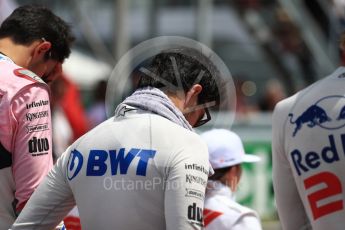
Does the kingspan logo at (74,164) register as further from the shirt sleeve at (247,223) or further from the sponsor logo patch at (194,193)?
the shirt sleeve at (247,223)

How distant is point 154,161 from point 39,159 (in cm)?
73

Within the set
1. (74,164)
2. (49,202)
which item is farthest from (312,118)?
(49,202)

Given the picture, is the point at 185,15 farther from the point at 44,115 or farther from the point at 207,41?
the point at 44,115

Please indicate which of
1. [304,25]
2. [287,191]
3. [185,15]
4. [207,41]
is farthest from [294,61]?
[287,191]

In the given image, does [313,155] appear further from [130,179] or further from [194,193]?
[130,179]

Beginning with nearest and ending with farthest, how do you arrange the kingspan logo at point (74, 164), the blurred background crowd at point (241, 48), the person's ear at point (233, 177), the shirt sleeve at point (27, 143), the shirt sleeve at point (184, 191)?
the shirt sleeve at point (184, 191) → the kingspan logo at point (74, 164) → the shirt sleeve at point (27, 143) → the person's ear at point (233, 177) → the blurred background crowd at point (241, 48)

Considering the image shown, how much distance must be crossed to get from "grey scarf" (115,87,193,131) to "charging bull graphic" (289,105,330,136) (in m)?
0.53

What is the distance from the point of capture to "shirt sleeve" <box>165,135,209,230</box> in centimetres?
298

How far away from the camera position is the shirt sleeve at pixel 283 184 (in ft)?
11.8

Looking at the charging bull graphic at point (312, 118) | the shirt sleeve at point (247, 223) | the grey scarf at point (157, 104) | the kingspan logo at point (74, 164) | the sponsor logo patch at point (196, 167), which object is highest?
the grey scarf at point (157, 104)

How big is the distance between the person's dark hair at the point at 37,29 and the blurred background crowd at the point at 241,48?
3.21 m

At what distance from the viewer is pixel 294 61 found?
13.0m

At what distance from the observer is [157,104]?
10.5 ft

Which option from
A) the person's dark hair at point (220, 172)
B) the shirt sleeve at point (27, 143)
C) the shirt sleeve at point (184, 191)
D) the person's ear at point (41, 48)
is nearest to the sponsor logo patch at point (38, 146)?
the shirt sleeve at point (27, 143)
